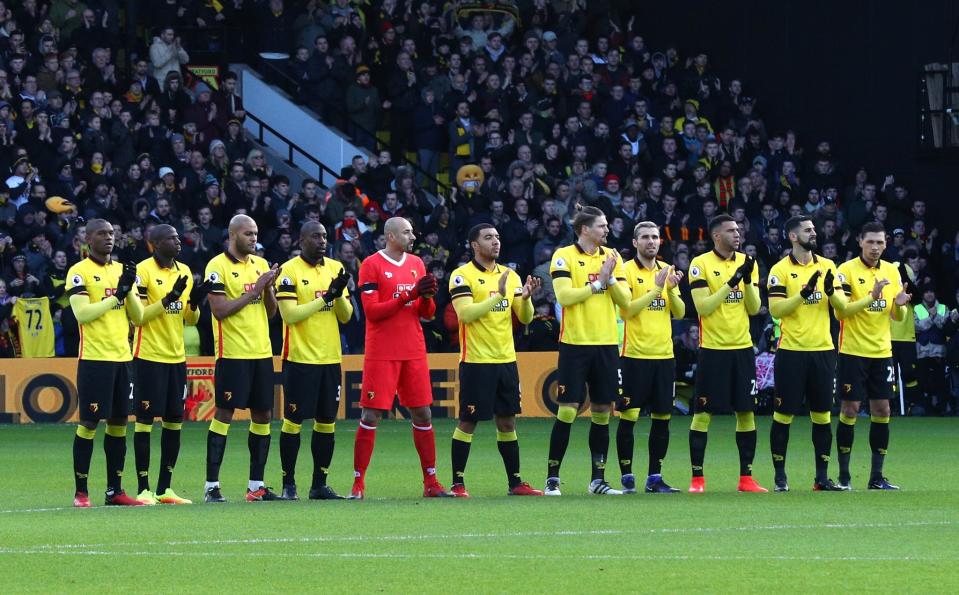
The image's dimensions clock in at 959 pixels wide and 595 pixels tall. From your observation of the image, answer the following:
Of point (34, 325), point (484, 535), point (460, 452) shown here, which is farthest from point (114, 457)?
point (34, 325)

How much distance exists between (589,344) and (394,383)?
1.76m

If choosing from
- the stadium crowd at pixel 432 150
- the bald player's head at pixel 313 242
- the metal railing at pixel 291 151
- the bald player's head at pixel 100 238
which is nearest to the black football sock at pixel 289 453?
the bald player's head at pixel 313 242

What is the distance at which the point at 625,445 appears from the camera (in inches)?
636

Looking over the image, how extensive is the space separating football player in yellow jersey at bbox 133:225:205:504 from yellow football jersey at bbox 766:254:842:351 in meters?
5.14

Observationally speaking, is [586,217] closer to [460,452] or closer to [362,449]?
[460,452]

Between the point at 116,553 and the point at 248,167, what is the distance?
1795 cm

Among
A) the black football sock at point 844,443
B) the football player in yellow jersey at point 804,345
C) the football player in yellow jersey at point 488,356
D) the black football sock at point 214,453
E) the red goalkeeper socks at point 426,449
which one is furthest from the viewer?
the black football sock at point 844,443

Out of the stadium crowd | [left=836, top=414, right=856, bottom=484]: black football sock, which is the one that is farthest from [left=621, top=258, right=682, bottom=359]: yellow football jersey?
the stadium crowd

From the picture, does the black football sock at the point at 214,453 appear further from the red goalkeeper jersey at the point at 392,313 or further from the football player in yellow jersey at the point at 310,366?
the red goalkeeper jersey at the point at 392,313

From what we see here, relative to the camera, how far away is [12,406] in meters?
25.8

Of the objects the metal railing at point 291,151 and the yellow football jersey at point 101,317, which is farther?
the metal railing at point 291,151

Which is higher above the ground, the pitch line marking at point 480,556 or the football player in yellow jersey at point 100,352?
the football player in yellow jersey at point 100,352

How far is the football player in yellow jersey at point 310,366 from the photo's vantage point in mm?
15484

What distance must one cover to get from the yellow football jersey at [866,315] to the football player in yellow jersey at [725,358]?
1.07m
